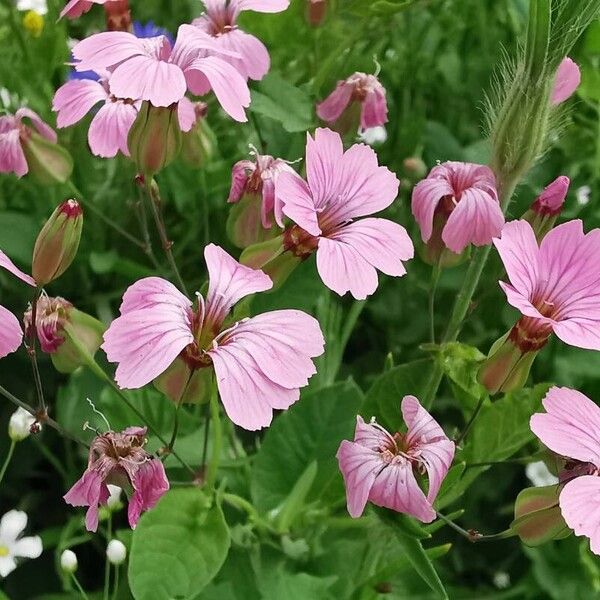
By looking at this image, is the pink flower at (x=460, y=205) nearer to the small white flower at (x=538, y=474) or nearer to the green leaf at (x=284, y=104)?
the green leaf at (x=284, y=104)

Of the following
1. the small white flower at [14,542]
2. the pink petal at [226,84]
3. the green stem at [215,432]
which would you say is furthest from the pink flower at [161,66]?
the small white flower at [14,542]

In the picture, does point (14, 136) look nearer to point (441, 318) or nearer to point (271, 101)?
point (271, 101)

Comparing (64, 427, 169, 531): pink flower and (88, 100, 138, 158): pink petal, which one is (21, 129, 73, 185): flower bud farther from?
(64, 427, 169, 531): pink flower

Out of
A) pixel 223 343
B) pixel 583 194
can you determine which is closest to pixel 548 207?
pixel 223 343

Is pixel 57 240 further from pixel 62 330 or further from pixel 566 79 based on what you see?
pixel 566 79

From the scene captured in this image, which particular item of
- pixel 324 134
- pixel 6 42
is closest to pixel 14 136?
pixel 324 134

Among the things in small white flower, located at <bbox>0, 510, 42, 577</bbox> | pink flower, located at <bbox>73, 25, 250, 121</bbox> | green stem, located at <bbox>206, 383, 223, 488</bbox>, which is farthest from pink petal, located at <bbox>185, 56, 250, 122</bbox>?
small white flower, located at <bbox>0, 510, 42, 577</bbox>
